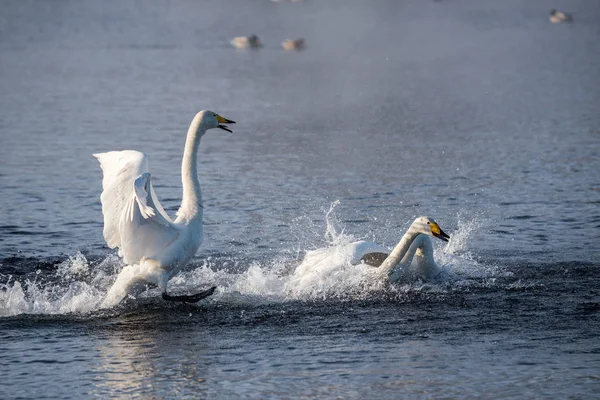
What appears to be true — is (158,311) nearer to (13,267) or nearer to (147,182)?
(147,182)

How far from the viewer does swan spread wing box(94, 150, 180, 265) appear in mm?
9953

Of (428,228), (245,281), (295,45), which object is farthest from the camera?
(295,45)

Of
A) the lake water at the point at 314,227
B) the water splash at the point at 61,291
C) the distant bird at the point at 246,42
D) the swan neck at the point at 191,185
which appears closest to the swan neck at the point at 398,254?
the lake water at the point at 314,227

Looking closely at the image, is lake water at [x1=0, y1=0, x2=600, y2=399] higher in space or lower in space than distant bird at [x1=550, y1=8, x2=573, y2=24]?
lower

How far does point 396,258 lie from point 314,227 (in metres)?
2.88

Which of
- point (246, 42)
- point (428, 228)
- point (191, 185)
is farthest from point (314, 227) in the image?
point (246, 42)

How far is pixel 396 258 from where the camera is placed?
35.9ft

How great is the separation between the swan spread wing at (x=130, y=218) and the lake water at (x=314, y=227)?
23.1 inches

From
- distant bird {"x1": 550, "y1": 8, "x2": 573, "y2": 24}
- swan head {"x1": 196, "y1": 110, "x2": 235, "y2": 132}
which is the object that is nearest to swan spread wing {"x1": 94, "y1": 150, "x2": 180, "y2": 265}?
swan head {"x1": 196, "y1": 110, "x2": 235, "y2": 132}

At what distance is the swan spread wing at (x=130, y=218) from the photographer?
392 inches

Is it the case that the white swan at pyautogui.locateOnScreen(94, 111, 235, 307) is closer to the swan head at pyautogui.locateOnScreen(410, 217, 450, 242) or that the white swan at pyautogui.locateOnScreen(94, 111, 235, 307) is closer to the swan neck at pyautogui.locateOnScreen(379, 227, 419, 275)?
the swan neck at pyautogui.locateOnScreen(379, 227, 419, 275)

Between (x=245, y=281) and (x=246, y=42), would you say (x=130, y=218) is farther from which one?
(x=246, y=42)

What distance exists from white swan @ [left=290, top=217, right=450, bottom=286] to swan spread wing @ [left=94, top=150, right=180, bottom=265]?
58.6 inches

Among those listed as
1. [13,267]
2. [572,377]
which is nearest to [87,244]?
[13,267]
